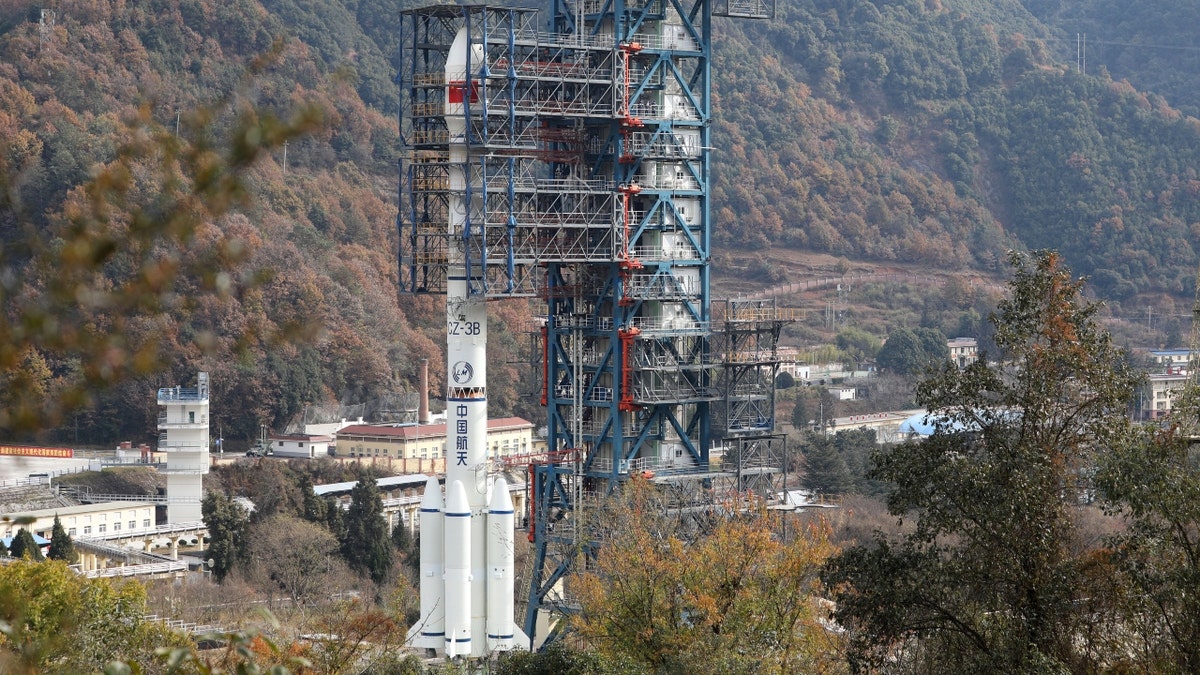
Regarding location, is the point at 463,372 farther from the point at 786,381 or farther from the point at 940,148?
the point at 940,148

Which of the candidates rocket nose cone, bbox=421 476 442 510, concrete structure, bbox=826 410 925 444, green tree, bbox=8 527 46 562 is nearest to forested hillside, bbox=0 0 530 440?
green tree, bbox=8 527 46 562

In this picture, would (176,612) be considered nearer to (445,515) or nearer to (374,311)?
(445,515)

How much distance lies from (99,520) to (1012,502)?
51.2m

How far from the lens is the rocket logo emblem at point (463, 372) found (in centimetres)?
4488

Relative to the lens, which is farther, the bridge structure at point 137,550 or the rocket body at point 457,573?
the bridge structure at point 137,550

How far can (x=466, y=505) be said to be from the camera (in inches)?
1731

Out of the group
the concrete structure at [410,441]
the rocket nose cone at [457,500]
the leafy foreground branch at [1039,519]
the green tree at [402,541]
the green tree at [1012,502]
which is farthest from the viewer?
the concrete structure at [410,441]

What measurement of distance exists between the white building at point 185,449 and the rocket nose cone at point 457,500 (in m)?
28.3

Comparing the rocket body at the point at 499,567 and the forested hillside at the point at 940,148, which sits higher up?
the forested hillside at the point at 940,148

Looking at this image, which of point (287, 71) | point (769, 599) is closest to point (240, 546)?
point (769, 599)

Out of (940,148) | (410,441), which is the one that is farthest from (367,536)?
(940,148)

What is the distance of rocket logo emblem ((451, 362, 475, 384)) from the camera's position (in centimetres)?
4488

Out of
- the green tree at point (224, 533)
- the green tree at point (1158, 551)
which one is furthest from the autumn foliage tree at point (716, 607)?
the green tree at point (224, 533)

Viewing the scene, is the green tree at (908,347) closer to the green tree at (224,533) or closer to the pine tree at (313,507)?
the pine tree at (313,507)
